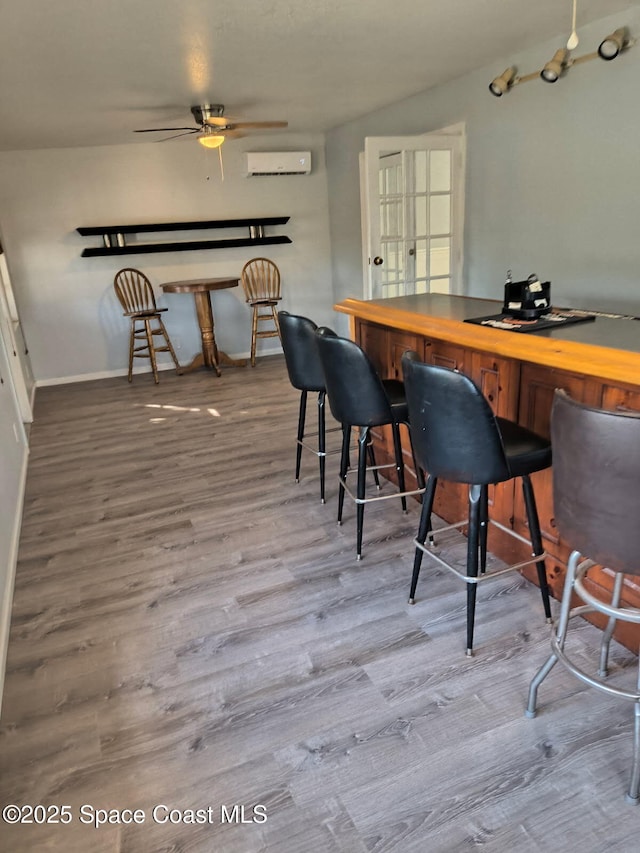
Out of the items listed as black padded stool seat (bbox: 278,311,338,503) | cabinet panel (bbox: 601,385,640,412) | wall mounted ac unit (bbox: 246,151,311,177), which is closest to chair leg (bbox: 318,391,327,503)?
black padded stool seat (bbox: 278,311,338,503)

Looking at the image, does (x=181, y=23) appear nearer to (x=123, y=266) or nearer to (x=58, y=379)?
(x=123, y=266)

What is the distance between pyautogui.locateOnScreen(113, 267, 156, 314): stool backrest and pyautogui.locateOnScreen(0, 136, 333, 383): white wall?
16 centimetres

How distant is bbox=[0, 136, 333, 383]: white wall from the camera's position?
5566 millimetres

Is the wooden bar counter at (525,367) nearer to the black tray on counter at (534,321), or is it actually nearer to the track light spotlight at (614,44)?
the black tray on counter at (534,321)

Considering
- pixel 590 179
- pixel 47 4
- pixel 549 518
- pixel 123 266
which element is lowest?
pixel 549 518

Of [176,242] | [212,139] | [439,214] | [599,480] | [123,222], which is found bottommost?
[599,480]

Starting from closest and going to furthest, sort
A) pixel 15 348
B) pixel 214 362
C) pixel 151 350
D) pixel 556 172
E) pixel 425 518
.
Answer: pixel 425 518 < pixel 556 172 < pixel 15 348 < pixel 151 350 < pixel 214 362

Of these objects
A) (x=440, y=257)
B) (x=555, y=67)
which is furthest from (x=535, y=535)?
(x=440, y=257)

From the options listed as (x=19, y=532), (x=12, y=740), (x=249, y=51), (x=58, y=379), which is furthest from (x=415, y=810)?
(x=58, y=379)

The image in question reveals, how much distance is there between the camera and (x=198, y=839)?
4.55 ft

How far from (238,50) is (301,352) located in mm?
1703

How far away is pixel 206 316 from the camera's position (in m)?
5.88

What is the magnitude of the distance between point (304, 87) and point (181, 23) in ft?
5.09

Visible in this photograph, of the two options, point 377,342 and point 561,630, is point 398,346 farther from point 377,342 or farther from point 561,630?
point 561,630
